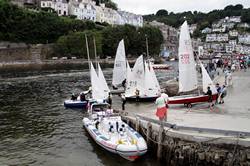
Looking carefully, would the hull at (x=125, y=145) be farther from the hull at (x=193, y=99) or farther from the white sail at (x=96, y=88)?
the white sail at (x=96, y=88)

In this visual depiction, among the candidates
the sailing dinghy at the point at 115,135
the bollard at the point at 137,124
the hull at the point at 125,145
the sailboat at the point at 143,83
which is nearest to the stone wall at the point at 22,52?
the sailboat at the point at 143,83

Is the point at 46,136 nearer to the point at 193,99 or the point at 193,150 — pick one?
the point at 193,99

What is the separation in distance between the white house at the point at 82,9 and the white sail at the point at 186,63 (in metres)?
161

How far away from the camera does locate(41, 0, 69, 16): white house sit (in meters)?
182

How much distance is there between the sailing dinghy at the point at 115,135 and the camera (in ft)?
71.9

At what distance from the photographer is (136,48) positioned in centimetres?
A: 15000

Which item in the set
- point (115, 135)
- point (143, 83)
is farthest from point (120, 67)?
point (115, 135)

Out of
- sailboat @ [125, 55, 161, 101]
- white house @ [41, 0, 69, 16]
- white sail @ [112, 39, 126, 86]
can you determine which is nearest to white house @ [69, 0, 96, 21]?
white house @ [41, 0, 69, 16]

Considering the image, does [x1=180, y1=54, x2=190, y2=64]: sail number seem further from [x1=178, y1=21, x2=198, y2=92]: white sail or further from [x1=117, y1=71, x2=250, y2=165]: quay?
[x1=117, y1=71, x2=250, y2=165]: quay

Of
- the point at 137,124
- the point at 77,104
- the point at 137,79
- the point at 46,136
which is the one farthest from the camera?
the point at 137,79

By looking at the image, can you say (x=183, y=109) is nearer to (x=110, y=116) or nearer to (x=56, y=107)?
(x=110, y=116)

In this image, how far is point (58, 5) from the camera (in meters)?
185

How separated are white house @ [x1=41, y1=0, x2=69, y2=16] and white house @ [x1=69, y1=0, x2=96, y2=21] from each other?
3009 mm

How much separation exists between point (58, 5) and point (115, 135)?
169m
